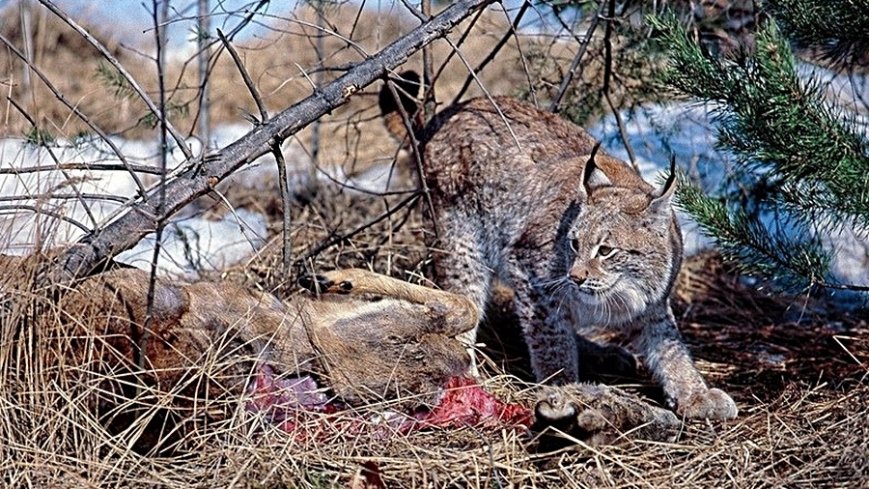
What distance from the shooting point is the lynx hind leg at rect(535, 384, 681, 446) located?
10.4 feet

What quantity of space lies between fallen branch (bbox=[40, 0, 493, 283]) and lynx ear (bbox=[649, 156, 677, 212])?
0.95 meters

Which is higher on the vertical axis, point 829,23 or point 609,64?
point 829,23

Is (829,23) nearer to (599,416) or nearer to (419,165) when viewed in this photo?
(599,416)

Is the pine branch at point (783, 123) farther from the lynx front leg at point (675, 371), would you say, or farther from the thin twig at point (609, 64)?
the thin twig at point (609, 64)

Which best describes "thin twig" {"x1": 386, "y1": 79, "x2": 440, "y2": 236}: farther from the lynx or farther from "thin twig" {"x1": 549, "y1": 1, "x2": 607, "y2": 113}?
"thin twig" {"x1": 549, "y1": 1, "x2": 607, "y2": 113}

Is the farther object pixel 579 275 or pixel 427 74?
pixel 427 74

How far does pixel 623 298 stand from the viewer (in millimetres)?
4266

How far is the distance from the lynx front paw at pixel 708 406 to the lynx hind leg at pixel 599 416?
245 millimetres

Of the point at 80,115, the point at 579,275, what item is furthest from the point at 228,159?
the point at 579,275

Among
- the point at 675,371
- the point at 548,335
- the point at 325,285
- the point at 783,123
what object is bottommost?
the point at 675,371

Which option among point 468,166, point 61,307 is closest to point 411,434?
point 61,307

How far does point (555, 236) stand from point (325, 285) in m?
1.05

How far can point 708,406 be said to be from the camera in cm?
392

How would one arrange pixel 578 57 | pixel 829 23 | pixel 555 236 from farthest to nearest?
pixel 578 57
pixel 555 236
pixel 829 23
